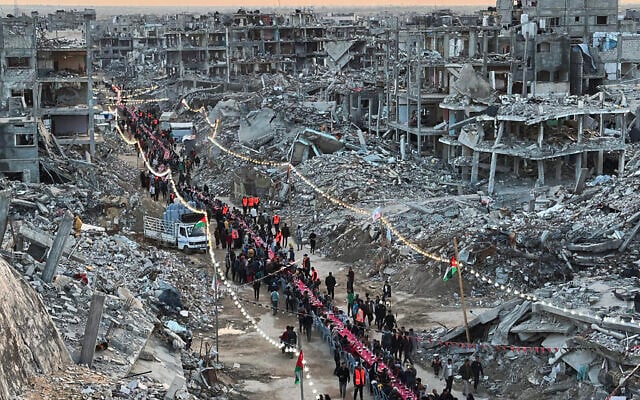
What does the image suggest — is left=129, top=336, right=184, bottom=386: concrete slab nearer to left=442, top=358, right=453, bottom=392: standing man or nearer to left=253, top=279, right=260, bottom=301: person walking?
left=442, top=358, right=453, bottom=392: standing man

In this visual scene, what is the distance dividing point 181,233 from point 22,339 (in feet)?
54.8

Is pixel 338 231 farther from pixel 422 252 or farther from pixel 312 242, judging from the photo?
pixel 422 252

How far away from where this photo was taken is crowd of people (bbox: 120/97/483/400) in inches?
822

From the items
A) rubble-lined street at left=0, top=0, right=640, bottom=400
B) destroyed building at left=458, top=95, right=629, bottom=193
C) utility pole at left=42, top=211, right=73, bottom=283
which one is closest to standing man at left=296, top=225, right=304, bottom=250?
rubble-lined street at left=0, top=0, right=640, bottom=400

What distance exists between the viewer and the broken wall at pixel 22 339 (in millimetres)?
15008

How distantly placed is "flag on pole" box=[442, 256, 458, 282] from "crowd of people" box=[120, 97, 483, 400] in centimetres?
141

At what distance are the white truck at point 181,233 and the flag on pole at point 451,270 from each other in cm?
816

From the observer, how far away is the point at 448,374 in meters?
21.2

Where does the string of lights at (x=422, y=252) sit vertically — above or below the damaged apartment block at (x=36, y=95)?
below

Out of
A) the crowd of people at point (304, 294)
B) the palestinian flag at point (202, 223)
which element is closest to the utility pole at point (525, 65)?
the crowd of people at point (304, 294)

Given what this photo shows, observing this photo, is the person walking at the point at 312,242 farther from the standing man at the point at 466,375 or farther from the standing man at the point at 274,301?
the standing man at the point at 466,375

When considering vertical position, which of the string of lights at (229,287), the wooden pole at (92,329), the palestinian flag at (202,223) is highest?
the wooden pole at (92,329)

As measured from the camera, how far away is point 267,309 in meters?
27.2

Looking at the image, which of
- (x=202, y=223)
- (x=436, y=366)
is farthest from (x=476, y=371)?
(x=202, y=223)
